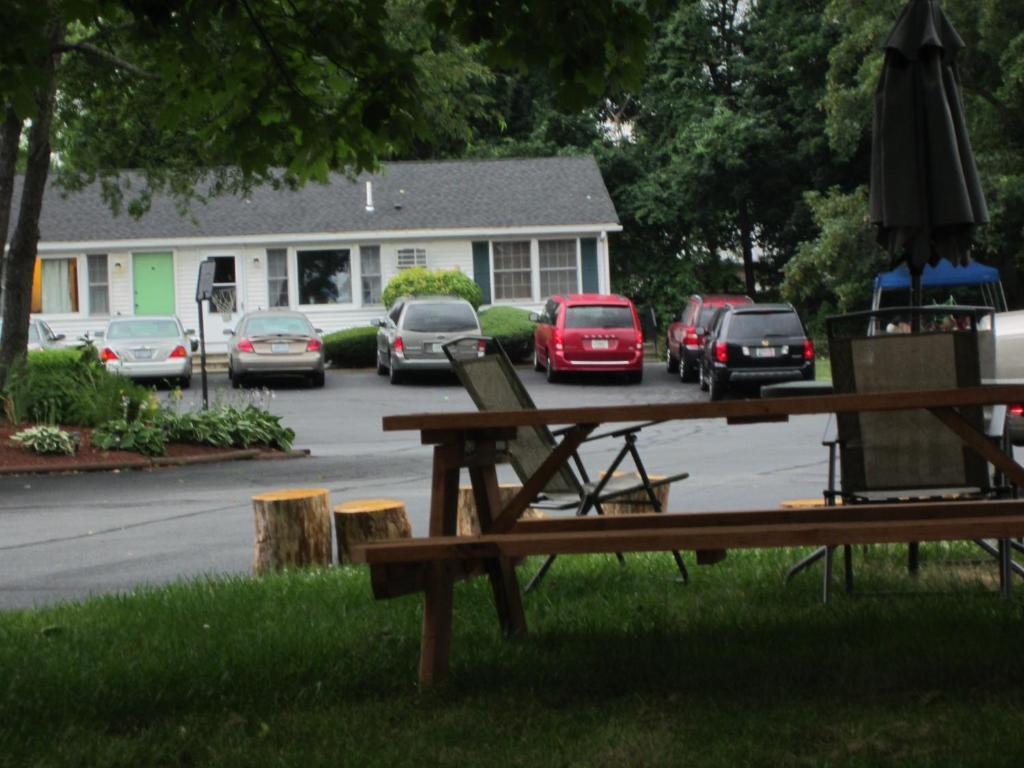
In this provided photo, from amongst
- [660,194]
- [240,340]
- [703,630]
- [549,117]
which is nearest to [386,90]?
[703,630]

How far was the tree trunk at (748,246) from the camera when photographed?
149 ft

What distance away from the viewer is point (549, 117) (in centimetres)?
4944

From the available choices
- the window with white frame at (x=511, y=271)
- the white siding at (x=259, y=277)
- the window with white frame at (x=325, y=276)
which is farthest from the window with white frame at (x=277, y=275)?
the window with white frame at (x=511, y=271)

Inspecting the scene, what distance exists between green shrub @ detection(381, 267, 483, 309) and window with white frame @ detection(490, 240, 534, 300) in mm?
1824

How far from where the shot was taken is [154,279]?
1581 inches

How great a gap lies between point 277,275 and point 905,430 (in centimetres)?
3432

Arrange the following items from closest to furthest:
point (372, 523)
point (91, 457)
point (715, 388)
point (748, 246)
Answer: point (372, 523) → point (91, 457) → point (715, 388) → point (748, 246)

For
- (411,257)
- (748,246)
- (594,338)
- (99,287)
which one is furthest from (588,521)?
(748,246)

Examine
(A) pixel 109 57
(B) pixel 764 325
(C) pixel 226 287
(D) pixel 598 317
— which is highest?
(A) pixel 109 57

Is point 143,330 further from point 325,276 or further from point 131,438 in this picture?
point 131,438

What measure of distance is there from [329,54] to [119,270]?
33280 mm

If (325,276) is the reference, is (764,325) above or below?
below

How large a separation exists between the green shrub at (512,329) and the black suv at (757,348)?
8.36m

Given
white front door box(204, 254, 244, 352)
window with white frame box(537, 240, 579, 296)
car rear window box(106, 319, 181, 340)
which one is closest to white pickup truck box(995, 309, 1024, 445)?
car rear window box(106, 319, 181, 340)
